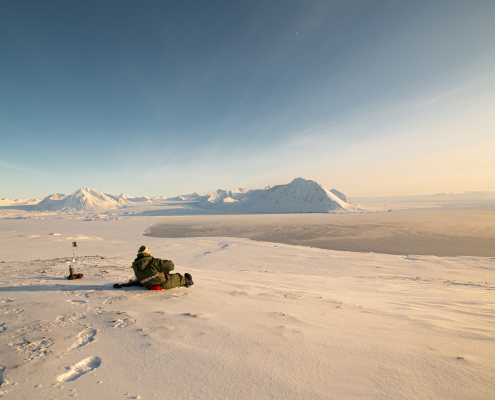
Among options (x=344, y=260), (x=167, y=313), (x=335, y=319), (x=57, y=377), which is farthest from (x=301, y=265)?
(x=57, y=377)

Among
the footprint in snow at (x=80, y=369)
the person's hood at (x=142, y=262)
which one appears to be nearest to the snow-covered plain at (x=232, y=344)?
the footprint in snow at (x=80, y=369)

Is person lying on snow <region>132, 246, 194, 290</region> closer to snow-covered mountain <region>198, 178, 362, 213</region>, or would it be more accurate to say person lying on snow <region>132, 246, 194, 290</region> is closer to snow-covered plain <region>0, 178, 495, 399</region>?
snow-covered plain <region>0, 178, 495, 399</region>

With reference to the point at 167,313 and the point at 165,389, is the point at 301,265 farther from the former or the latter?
the point at 165,389

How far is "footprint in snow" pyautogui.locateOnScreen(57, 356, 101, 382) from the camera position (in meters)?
2.01

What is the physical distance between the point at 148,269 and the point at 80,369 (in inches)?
99.3

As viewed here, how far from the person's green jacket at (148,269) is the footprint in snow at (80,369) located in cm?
235

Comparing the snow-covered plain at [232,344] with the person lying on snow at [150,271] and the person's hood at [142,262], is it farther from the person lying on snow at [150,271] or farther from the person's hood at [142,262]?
the person's hood at [142,262]

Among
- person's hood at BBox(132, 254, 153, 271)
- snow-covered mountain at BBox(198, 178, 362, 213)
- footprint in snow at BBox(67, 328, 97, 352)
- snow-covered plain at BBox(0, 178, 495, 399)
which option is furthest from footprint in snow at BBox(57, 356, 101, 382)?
snow-covered mountain at BBox(198, 178, 362, 213)

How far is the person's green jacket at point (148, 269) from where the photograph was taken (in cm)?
460

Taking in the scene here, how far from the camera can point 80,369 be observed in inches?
85.5

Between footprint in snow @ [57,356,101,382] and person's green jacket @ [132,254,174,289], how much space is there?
235 centimetres

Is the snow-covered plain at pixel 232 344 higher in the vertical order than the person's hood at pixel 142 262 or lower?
lower

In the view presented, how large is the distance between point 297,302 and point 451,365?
2614 millimetres

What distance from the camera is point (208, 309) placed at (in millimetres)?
3873
